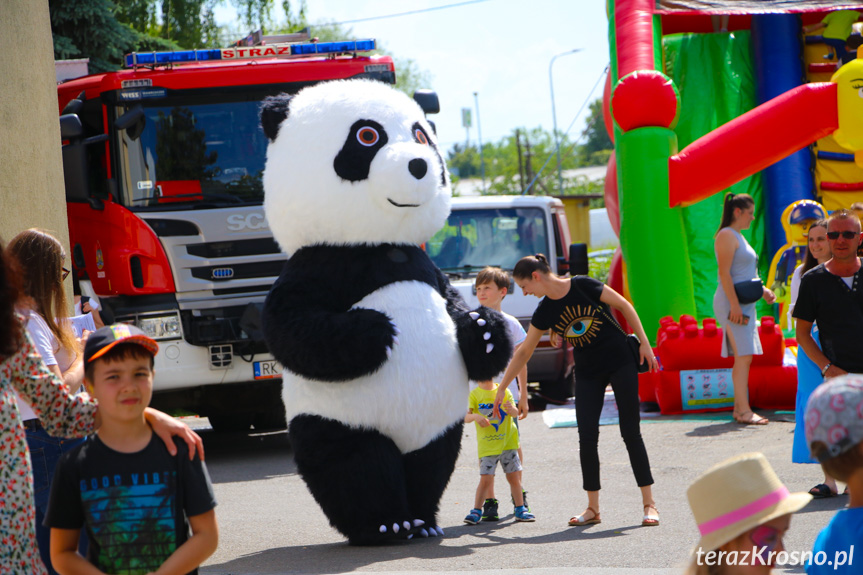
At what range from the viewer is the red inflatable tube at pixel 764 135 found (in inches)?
361

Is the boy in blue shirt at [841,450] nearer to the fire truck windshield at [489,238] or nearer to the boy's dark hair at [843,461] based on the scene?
the boy's dark hair at [843,461]

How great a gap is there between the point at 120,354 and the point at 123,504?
41 cm

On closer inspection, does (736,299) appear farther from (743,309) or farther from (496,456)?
(496,456)

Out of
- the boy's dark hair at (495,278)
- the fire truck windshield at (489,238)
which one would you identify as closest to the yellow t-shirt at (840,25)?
the fire truck windshield at (489,238)

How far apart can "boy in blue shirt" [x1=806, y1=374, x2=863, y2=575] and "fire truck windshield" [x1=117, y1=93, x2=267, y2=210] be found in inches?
265

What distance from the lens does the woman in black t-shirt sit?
19.4ft

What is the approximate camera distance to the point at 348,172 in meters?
5.66

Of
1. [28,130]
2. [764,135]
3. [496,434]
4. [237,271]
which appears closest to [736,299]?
[764,135]

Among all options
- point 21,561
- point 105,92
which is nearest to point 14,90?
point 105,92

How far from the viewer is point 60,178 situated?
27.8 feet

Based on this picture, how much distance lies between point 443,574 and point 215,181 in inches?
185

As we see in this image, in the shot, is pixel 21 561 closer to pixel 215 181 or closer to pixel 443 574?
pixel 443 574

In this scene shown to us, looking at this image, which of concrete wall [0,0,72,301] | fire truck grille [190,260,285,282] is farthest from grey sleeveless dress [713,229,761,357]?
concrete wall [0,0,72,301]

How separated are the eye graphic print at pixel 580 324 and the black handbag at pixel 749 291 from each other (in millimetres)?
3056
